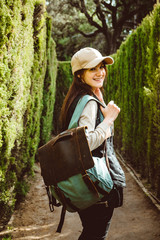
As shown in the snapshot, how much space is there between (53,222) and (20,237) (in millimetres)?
712

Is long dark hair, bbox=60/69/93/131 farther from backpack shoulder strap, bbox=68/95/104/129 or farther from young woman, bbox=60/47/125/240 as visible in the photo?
backpack shoulder strap, bbox=68/95/104/129

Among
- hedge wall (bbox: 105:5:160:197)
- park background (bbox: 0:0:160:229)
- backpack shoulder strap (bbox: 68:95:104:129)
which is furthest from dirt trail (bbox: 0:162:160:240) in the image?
backpack shoulder strap (bbox: 68:95:104:129)

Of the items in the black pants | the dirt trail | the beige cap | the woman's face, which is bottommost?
the dirt trail

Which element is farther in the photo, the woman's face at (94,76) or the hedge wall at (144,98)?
the hedge wall at (144,98)

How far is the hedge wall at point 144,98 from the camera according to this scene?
482 centimetres

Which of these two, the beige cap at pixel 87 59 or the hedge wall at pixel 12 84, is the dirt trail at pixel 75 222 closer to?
the hedge wall at pixel 12 84

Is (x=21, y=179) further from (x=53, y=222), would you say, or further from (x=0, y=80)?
(x=0, y=80)

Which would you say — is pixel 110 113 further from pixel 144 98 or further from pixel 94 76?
pixel 144 98

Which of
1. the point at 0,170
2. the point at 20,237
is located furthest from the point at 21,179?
the point at 0,170

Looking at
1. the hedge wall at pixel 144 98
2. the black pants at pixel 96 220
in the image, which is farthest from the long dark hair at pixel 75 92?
the hedge wall at pixel 144 98

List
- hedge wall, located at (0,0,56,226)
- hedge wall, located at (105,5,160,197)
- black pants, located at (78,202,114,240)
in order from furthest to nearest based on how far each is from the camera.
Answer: hedge wall, located at (105,5,160,197), hedge wall, located at (0,0,56,226), black pants, located at (78,202,114,240)

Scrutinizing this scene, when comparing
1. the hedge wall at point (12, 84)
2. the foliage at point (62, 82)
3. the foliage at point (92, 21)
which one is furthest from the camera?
the foliage at point (92, 21)

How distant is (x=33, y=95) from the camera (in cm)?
521

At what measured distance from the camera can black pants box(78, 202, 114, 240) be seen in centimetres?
194
